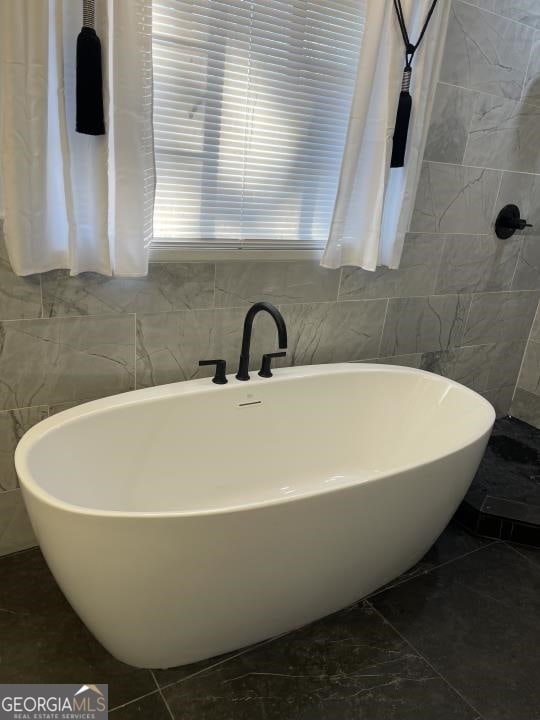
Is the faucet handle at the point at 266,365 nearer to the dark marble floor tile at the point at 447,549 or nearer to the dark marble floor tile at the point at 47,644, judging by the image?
the dark marble floor tile at the point at 447,549

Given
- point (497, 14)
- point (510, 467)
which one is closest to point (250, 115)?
point (497, 14)

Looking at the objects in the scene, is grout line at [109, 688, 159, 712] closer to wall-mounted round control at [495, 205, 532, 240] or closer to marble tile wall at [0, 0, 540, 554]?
marble tile wall at [0, 0, 540, 554]

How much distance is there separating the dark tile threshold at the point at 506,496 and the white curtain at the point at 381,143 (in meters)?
1.10

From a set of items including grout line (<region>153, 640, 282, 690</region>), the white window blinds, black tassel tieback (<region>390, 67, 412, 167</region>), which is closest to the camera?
grout line (<region>153, 640, 282, 690</region>)

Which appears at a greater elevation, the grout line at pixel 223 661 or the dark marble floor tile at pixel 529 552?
the grout line at pixel 223 661

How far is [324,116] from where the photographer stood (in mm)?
1887

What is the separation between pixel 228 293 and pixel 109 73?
0.79 meters

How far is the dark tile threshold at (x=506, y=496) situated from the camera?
2.09m

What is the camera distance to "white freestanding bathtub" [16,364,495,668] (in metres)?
1.15

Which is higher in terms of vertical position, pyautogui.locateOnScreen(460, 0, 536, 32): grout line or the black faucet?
pyautogui.locateOnScreen(460, 0, 536, 32): grout line

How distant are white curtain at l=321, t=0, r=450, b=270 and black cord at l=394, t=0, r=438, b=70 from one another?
0.02 m

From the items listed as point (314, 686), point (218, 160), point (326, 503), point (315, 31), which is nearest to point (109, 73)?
point (218, 160)

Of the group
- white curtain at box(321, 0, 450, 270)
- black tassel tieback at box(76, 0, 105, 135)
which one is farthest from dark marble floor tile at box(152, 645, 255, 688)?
black tassel tieback at box(76, 0, 105, 135)

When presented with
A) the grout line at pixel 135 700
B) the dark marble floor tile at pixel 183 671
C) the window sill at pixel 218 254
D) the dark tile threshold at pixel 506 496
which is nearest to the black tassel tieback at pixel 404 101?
the window sill at pixel 218 254
